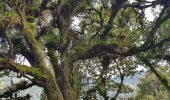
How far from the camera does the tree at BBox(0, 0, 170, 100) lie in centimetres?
1806

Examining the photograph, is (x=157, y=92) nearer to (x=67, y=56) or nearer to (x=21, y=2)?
(x=67, y=56)

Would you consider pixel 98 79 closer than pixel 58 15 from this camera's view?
No

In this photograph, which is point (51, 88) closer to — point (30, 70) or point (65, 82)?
point (30, 70)

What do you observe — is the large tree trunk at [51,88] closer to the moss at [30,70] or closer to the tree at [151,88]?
the moss at [30,70]

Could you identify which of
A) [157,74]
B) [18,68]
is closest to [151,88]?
[157,74]

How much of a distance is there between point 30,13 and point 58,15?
65.1 inches

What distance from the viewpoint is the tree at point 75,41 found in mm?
18062

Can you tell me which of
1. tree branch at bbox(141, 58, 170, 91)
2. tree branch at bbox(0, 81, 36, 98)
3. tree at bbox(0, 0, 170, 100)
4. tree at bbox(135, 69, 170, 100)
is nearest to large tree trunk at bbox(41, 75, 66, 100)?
tree at bbox(0, 0, 170, 100)

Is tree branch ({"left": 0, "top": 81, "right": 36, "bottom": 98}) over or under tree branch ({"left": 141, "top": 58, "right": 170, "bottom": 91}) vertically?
under

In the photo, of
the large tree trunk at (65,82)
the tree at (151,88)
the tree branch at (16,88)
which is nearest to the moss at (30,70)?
the tree branch at (16,88)

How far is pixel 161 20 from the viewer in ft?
74.4

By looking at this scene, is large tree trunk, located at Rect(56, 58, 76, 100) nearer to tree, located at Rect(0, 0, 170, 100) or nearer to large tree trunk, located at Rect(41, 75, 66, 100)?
tree, located at Rect(0, 0, 170, 100)

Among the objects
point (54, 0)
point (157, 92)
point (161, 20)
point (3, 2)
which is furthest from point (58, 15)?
point (157, 92)

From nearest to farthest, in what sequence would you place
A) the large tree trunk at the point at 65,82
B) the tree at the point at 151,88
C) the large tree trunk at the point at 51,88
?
1. the large tree trunk at the point at 51,88
2. the large tree trunk at the point at 65,82
3. the tree at the point at 151,88
